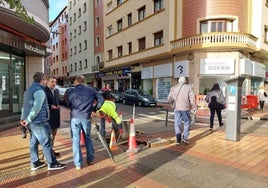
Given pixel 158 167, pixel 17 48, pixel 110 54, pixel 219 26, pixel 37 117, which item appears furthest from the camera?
pixel 110 54

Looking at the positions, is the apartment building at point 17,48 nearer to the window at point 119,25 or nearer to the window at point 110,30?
the window at point 119,25

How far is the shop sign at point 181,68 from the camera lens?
21750 mm

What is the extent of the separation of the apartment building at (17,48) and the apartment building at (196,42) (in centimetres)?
1275

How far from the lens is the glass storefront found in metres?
10.5

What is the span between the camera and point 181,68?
875 inches

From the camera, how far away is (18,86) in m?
12.0

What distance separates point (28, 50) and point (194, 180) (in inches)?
366

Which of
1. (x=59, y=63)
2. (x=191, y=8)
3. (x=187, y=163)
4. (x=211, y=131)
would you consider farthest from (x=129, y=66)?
(x=59, y=63)

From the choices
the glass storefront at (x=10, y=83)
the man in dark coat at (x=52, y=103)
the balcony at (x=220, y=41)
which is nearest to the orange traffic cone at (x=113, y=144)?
the man in dark coat at (x=52, y=103)

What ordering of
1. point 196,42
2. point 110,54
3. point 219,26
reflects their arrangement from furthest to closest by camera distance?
1. point 110,54
2. point 219,26
3. point 196,42

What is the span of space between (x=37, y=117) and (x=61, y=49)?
57.0 m

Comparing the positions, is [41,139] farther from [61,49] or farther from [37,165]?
[61,49]

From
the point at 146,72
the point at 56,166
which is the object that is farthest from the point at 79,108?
the point at 146,72

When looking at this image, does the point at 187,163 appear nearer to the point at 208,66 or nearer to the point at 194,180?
the point at 194,180
